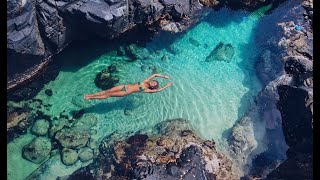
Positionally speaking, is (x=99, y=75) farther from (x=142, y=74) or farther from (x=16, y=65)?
(x=16, y=65)

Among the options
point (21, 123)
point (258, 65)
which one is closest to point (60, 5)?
point (21, 123)

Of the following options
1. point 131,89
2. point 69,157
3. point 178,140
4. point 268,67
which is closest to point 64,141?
point 69,157

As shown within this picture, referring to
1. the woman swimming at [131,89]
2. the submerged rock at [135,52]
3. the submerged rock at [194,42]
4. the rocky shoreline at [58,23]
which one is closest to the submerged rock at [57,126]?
the woman swimming at [131,89]

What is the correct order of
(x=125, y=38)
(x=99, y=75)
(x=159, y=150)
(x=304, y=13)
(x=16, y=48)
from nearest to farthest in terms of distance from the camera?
(x=16, y=48) < (x=159, y=150) < (x=99, y=75) < (x=125, y=38) < (x=304, y=13)

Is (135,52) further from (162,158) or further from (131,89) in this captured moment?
(162,158)

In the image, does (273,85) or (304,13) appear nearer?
(273,85)
